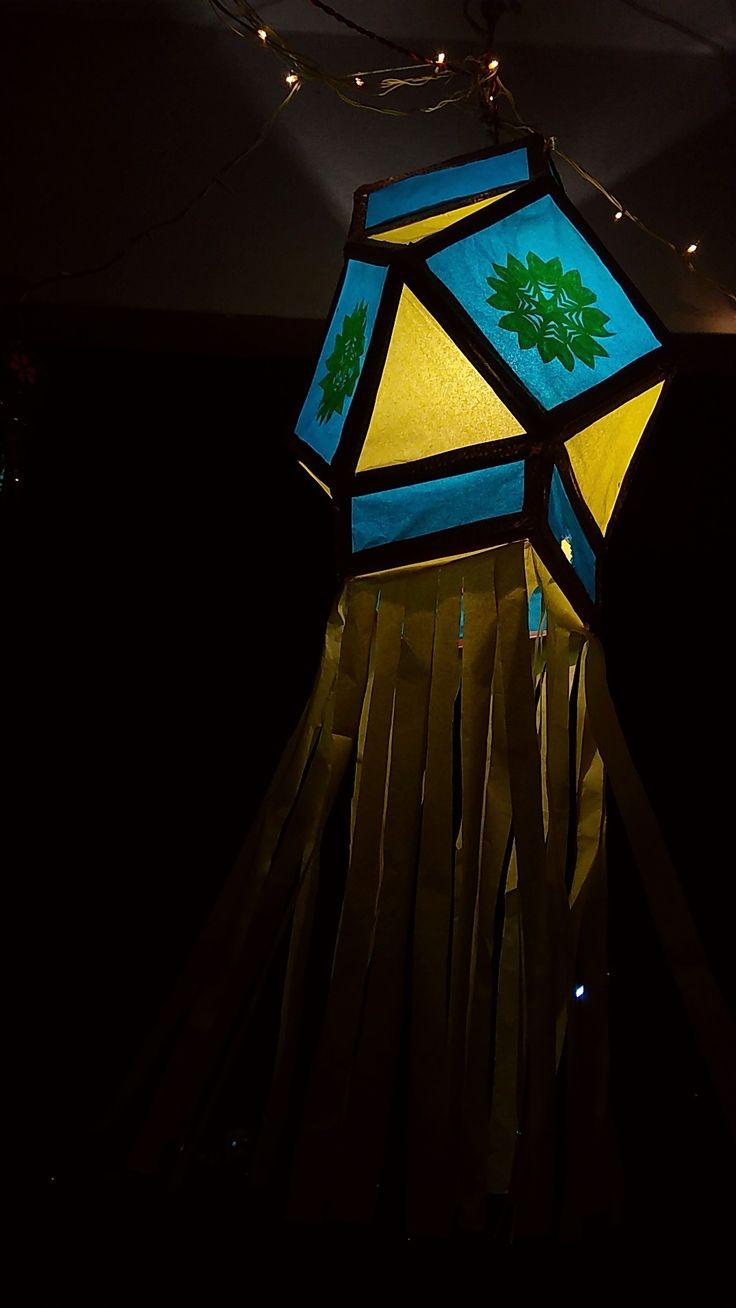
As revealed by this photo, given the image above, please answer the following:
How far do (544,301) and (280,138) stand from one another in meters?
0.67

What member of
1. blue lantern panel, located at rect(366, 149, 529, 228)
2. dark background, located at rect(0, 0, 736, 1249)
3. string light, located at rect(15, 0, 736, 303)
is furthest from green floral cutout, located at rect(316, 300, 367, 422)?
string light, located at rect(15, 0, 736, 303)

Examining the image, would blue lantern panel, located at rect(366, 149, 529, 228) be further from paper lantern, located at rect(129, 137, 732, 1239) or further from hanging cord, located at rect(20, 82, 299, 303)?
hanging cord, located at rect(20, 82, 299, 303)

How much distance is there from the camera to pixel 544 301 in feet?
2.68

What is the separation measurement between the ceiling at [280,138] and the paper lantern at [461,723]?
1.33ft

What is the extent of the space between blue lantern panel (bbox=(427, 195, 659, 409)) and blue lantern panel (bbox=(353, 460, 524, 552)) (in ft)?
0.25

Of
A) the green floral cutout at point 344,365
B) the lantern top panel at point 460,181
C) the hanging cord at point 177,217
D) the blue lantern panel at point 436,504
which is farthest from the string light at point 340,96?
the blue lantern panel at point 436,504

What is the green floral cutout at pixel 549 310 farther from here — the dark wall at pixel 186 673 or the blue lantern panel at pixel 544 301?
the dark wall at pixel 186 673

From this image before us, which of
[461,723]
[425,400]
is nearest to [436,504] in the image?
[425,400]

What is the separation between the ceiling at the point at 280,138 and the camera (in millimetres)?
1255

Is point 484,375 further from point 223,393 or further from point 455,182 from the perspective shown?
point 223,393

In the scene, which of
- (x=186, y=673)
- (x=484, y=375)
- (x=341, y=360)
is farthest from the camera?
(x=186, y=673)

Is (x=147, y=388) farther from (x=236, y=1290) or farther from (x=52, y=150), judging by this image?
(x=236, y=1290)

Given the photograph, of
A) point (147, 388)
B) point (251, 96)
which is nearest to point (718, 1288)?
point (147, 388)

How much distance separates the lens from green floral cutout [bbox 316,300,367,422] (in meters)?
0.86
